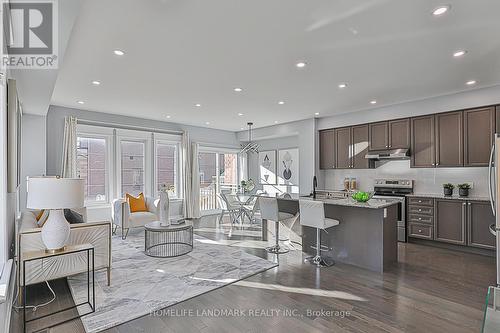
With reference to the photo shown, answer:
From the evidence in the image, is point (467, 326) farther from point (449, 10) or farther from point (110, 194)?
point (110, 194)

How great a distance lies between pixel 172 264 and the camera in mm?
3936

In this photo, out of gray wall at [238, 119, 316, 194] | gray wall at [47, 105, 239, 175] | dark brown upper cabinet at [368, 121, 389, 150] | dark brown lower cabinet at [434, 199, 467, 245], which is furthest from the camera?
gray wall at [238, 119, 316, 194]

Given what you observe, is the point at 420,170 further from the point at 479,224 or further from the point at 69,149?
the point at 69,149

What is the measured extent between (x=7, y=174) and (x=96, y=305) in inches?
58.5

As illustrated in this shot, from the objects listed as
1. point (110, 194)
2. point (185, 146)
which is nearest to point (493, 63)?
point (185, 146)

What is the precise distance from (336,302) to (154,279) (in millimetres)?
2153

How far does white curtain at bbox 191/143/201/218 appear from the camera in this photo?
25.6ft

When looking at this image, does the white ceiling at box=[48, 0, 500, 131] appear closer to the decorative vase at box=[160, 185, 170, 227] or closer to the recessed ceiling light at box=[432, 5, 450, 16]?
the recessed ceiling light at box=[432, 5, 450, 16]

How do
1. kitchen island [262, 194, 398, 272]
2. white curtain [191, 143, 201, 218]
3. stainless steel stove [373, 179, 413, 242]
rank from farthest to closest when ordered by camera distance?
white curtain [191, 143, 201, 218], stainless steel stove [373, 179, 413, 242], kitchen island [262, 194, 398, 272]

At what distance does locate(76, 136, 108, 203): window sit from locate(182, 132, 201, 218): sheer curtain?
6.55ft

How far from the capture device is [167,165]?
25.0ft

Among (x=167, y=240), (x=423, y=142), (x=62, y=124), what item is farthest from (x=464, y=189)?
(x=62, y=124)

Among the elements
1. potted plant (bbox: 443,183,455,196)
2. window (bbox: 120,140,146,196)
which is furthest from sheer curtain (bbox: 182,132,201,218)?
potted plant (bbox: 443,183,455,196)

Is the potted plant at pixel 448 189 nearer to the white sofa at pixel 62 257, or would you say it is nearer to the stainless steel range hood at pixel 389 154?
the stainless steel range hood at pixel 389 154
